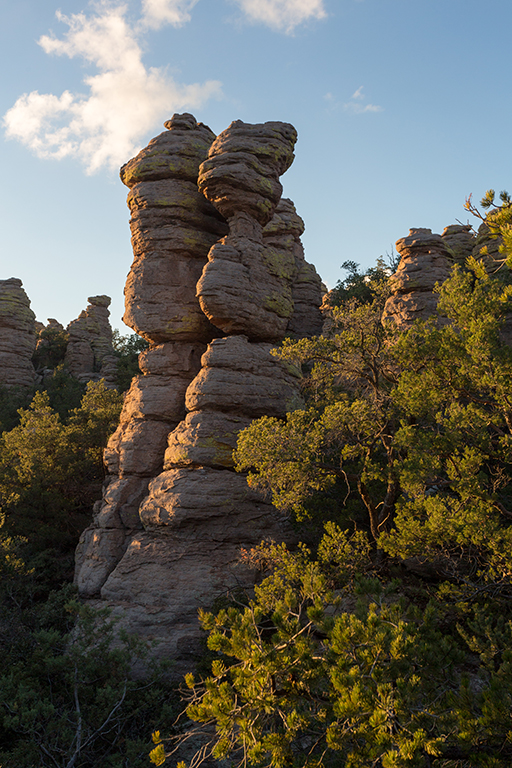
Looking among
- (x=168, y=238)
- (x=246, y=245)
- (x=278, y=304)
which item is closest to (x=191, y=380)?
(x=278, y=304)

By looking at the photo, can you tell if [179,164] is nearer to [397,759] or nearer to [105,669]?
[105,669]

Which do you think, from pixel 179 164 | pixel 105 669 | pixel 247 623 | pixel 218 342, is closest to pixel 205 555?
pixel 105 669

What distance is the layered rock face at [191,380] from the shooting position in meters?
15.6

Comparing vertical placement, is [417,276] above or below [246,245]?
below

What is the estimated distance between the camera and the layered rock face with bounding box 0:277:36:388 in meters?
42.0

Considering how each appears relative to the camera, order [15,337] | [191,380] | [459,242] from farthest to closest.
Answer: [15,337]
[459,242]
[191,380]

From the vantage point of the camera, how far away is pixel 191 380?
19.6 m

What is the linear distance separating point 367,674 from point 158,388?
1480 cm

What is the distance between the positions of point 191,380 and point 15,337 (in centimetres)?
3130

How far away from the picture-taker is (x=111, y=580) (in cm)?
1591

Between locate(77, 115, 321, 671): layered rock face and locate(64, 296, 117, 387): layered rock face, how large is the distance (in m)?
28.5

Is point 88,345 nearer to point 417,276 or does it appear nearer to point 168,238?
point 168,238

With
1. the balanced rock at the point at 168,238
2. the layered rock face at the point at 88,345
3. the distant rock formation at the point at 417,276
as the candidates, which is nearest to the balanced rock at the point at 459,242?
the distant rock formation at the point at 417,276

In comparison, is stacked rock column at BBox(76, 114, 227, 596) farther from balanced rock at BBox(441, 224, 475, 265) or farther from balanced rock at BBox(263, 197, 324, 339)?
balanced rock at BBox(441, 224, 475, 265)
